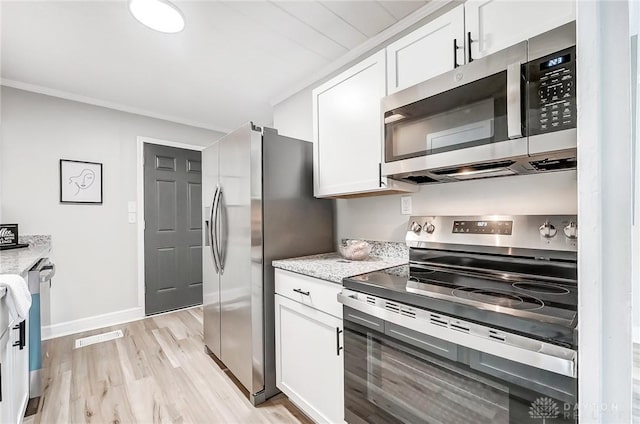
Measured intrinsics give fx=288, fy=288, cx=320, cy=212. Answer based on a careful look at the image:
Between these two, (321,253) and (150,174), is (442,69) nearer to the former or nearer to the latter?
(321,253)

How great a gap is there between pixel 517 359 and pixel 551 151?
2.30ft

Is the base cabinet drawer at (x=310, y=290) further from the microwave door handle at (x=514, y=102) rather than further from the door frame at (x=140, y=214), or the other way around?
the door frame at (x=140, y=214)

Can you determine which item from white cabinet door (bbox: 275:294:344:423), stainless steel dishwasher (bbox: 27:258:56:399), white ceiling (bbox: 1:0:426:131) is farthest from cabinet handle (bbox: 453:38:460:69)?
stainless steel dishwasher (bbox: 27:258:56:399)

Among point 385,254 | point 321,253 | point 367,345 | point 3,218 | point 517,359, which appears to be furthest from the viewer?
point 3,218

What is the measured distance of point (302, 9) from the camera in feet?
5.76

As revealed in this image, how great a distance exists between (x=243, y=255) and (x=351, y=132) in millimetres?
1057

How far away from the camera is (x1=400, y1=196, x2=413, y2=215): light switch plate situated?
185cm

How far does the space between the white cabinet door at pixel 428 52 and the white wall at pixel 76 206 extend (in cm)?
304

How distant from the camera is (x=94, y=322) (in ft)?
9.89

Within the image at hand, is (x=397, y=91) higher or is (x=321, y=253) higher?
(x=397, y=91)

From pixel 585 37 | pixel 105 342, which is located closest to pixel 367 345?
pixel 585 37

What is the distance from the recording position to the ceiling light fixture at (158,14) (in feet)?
5.45

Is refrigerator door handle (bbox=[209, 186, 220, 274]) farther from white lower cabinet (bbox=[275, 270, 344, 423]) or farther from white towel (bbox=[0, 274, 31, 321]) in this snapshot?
white towel (bbox=[0, 274, 31, 321])

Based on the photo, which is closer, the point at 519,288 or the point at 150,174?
the point at 519,288
